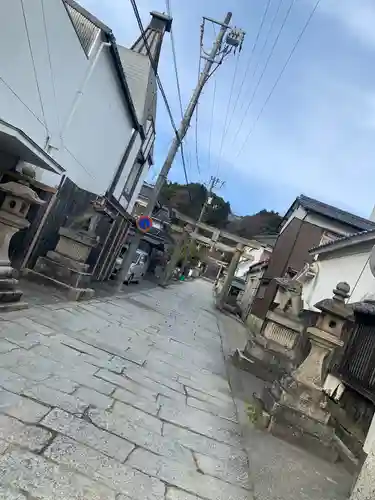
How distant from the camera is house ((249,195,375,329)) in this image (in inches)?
913

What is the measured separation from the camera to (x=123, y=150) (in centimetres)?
1772

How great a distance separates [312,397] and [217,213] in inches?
2390

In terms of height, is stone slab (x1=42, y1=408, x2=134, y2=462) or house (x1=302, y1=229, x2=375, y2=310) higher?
house (x1=302, y1=229, x2=375, y2=310)

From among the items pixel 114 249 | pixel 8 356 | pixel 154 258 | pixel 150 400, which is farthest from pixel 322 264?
pixel 154 258

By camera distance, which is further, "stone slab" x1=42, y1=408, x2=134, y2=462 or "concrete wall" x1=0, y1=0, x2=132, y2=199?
"concrete wall" x1=0, y1=0, x2=132, y2=199

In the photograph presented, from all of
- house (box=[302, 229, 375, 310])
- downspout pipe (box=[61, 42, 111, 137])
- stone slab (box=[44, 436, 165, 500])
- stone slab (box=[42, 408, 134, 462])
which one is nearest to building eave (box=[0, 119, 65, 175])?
downspout pipe (box=[61, 42, 111, 137])

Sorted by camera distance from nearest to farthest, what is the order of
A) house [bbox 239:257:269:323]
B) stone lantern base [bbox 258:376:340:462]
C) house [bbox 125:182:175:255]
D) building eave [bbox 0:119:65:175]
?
stone lantern base [bbox 258:376:340:462], building eave [bbox 0:119:65:175], house [bbox 239:257:269:323], house [bbox 125:182:175:255]

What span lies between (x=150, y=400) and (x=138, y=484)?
7.14ft

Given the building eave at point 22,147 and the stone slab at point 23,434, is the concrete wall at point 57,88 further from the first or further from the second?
the stone slab at point 23,434

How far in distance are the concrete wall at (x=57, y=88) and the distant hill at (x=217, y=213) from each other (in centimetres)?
4131

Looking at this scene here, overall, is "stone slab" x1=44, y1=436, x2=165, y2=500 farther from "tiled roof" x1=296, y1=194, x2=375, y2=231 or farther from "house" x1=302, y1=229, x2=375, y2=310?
"tiled roof" x1=296, y1=194, x2=375, y2=231

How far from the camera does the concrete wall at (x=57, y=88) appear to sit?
7.78 meters

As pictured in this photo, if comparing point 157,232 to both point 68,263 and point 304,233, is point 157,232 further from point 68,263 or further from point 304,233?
point 68,263

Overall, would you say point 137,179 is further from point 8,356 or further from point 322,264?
point 8,356
